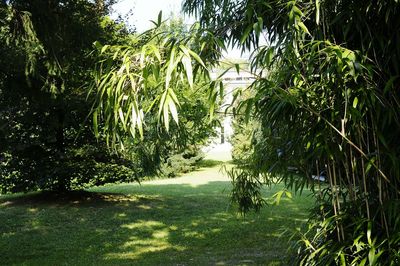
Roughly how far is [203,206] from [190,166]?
31.2ft

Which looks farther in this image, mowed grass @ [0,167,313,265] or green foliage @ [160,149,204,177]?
green foliage @ [160,149,204,177]

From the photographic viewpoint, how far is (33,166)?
10.1 m

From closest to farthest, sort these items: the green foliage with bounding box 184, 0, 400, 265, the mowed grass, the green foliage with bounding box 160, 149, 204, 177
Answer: the green foliage with bounding box 184, 0, 400, 265 < the mowed grass < the green foliage with bounding box 160, 149, 204, 177

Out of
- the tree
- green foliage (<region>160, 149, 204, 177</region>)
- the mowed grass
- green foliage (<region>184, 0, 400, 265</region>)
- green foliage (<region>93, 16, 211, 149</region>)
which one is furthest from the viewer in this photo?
green foliage (<region>160, 149, 204, 177</region>)

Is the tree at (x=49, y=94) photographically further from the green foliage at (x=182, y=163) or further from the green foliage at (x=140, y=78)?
the green foliage at (x=182, y=163)

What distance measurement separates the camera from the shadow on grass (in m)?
6.09

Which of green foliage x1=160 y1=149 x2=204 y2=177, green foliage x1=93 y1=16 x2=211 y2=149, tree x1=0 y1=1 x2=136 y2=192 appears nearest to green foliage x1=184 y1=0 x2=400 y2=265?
green foliage x1=93 y1=16 x2=211 y2=149

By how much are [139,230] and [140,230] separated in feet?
0.06

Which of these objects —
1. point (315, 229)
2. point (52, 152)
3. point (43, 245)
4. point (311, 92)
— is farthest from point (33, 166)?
point (311, 92)

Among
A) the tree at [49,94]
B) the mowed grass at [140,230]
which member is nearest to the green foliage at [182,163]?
the mowed grass at [140,230]

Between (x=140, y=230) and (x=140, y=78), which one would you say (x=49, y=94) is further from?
(x=140, y=78)

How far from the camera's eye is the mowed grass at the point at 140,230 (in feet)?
19.9

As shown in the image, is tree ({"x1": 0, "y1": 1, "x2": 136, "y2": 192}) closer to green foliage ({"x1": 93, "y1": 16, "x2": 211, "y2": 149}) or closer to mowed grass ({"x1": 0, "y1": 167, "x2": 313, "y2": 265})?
mowed grass ({"x1": 0, "y1": 167, "x2": 313, "y2": 265})

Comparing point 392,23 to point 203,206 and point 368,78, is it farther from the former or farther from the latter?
point 203,206
